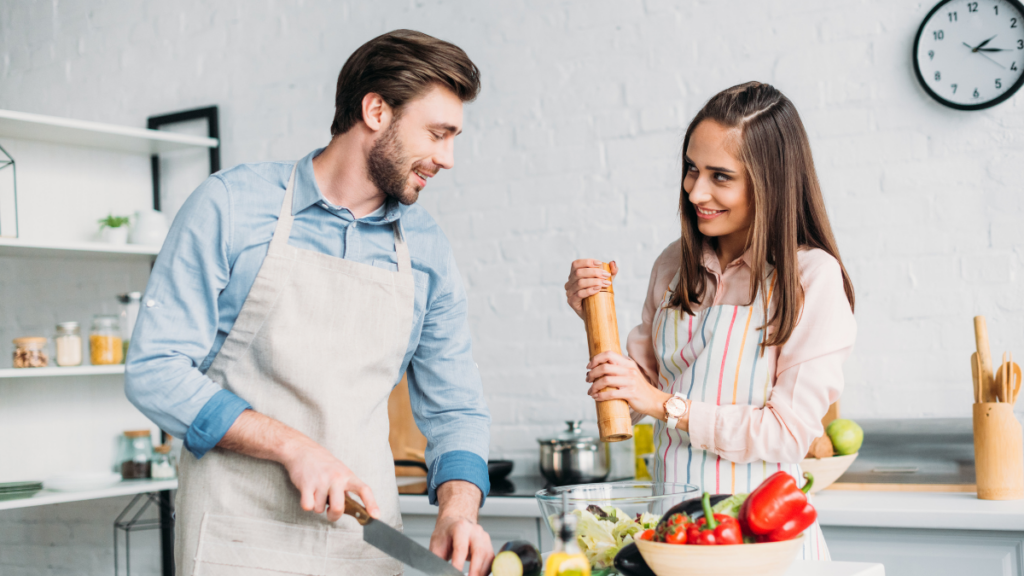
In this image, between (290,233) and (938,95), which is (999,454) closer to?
(938,95)

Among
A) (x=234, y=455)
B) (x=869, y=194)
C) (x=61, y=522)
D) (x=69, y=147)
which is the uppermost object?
(x=69, y=147)

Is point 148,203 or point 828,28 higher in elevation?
point 828,28

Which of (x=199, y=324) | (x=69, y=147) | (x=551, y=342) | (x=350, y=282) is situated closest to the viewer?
(x=199, y=324)

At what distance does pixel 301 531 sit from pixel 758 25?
2012 millimetres

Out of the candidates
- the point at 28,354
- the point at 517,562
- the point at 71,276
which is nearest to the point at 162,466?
the point at 28,354

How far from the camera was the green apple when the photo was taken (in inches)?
85.7

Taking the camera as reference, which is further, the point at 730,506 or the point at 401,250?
the point at 401,250

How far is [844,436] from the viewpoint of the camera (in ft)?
7.14

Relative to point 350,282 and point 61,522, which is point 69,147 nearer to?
point 61,522

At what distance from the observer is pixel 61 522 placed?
3.49m

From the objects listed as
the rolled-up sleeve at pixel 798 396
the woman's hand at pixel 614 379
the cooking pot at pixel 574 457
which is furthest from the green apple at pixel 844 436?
the woman's hand at pixel 614 379

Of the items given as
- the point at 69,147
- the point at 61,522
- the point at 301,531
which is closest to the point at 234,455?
the point at 301,531

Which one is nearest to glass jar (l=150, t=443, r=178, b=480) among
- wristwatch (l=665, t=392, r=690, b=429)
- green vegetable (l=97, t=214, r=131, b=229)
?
green vegetable (l=97, t=214, r=131, b=229)

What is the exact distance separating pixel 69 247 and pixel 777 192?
229 centimetres
